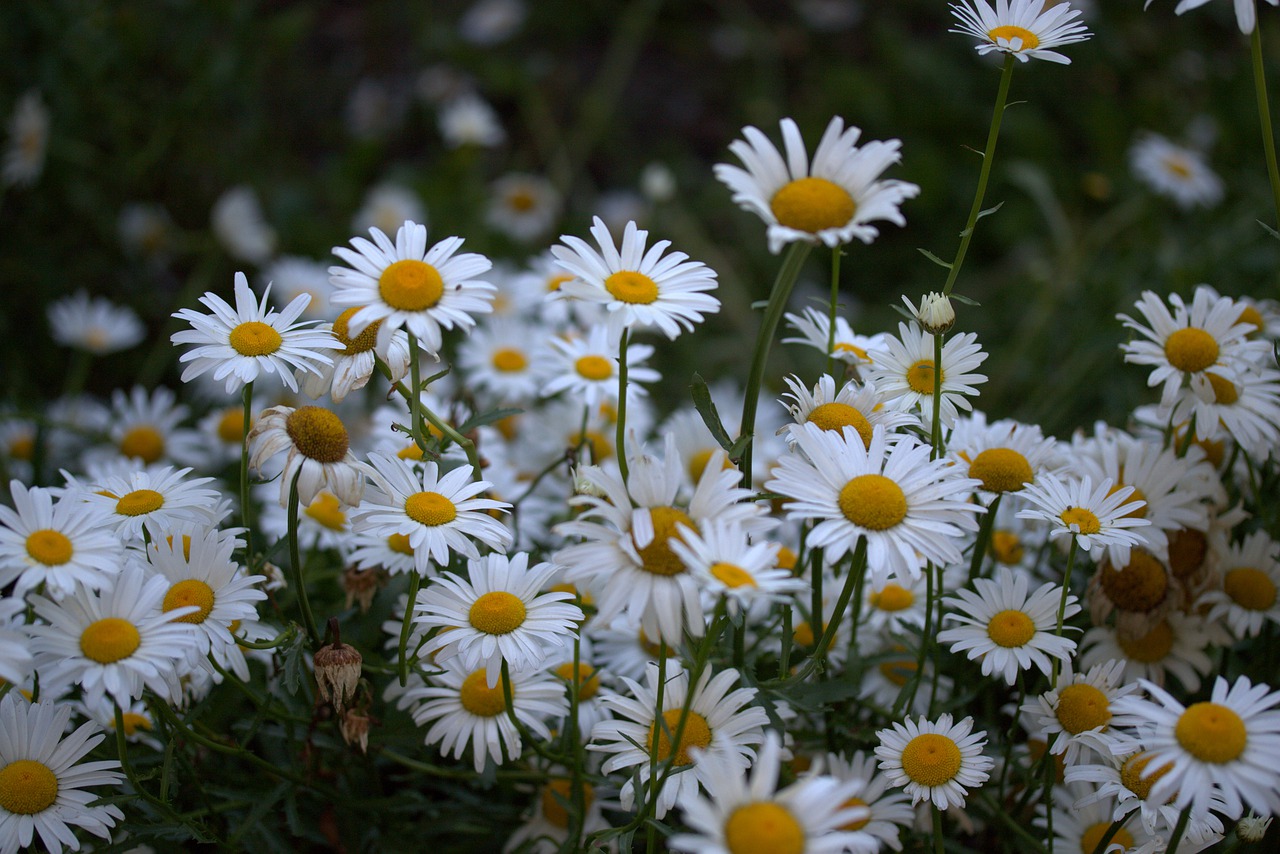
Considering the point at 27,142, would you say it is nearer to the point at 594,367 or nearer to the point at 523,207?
the point at 523,207

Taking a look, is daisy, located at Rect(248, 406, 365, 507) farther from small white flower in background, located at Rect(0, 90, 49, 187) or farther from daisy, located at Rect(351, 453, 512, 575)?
small white flower in background, located at Rect(0, 90, 49, 187)

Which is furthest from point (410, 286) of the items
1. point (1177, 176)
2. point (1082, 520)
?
point (1177, 176)

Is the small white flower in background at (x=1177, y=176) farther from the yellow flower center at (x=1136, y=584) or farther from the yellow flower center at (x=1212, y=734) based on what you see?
the yellow flower center at (x=1212, y=734)

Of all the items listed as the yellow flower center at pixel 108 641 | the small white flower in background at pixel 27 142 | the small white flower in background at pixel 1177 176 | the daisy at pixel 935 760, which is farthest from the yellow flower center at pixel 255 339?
Result: the small white flower in background at pixel 1177 176

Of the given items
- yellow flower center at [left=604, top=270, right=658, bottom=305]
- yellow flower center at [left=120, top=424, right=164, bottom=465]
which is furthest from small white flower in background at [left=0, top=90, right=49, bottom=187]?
yellow flower center at [left=604, top=270, right=658, bottom=305]

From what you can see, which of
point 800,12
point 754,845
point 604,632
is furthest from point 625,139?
point 754,845

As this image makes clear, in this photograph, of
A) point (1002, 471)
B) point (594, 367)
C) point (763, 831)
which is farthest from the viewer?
point (594, 367)
